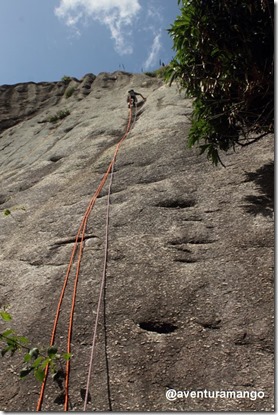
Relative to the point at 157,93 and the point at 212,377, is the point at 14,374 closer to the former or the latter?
the point at 212,377

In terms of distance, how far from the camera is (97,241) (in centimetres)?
743

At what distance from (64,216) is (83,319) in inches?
142

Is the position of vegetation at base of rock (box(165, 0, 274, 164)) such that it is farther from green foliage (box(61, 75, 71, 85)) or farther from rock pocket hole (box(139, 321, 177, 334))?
green foliage (box(61, 75, 71, 85))

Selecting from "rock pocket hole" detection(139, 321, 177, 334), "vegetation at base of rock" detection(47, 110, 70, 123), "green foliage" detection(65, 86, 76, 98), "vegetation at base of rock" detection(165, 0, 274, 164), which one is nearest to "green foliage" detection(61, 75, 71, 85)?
"green foliage" detection(65, 86, 76, 98)

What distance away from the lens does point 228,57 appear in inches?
276

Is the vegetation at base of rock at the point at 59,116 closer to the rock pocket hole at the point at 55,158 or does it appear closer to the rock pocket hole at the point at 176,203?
the rock pocket hole at the point at 55,158

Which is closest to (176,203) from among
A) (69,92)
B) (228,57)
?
(228,57)

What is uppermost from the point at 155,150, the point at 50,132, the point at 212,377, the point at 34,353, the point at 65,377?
the point at 50,132

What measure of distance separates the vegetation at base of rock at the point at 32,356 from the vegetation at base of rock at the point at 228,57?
4.84 m

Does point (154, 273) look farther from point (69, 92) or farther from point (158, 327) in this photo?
point (69, 92)

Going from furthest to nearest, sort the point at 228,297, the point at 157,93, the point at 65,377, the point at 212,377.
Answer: the point at 157,93
the point at 228,297
the point at 65,377
the point at 212,377

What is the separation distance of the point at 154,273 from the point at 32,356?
2233 mm

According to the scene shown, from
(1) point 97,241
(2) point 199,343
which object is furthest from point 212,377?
(1) point 97,241

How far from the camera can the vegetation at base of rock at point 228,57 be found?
22.4 feet
